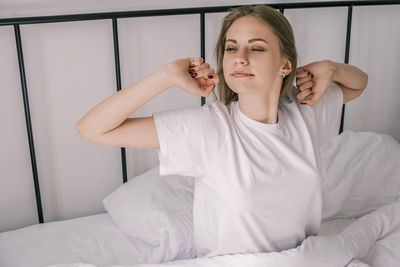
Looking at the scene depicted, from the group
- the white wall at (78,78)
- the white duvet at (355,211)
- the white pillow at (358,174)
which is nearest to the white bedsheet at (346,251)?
the white duvet at (355,211)

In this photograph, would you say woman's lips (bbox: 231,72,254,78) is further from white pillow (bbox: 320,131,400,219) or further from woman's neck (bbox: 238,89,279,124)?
white pillow (bbox: 320,131,400,219)

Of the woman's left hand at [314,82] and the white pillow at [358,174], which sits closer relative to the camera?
the woman's left hand at [314,82]

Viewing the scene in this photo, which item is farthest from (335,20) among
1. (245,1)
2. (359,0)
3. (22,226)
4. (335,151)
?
(22,226)

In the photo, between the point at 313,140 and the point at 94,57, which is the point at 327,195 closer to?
the point at 313,140

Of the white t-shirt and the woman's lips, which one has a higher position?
the woman's lips

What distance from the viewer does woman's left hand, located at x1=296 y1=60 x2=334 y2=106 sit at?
1186mm

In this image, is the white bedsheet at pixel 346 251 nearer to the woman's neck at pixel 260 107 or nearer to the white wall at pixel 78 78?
the woman's neck at pixel 260 107

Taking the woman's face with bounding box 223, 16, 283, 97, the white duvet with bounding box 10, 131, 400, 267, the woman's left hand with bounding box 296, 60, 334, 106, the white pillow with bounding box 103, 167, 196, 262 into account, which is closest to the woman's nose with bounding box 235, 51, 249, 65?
the woman's face with bounding box 223, 16, 283, 97

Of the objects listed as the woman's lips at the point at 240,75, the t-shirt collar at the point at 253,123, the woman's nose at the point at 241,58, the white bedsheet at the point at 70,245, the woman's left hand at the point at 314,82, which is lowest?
the white bedsheet at the point at 70,245

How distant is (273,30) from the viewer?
106 centimetres

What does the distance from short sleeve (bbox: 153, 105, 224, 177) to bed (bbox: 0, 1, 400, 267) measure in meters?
0.22

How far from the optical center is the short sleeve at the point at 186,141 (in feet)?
3.29

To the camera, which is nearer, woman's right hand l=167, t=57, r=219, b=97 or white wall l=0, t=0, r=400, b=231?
woman's right hand l=167, t=57, r=219, b=97

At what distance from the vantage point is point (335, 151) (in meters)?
1.66
